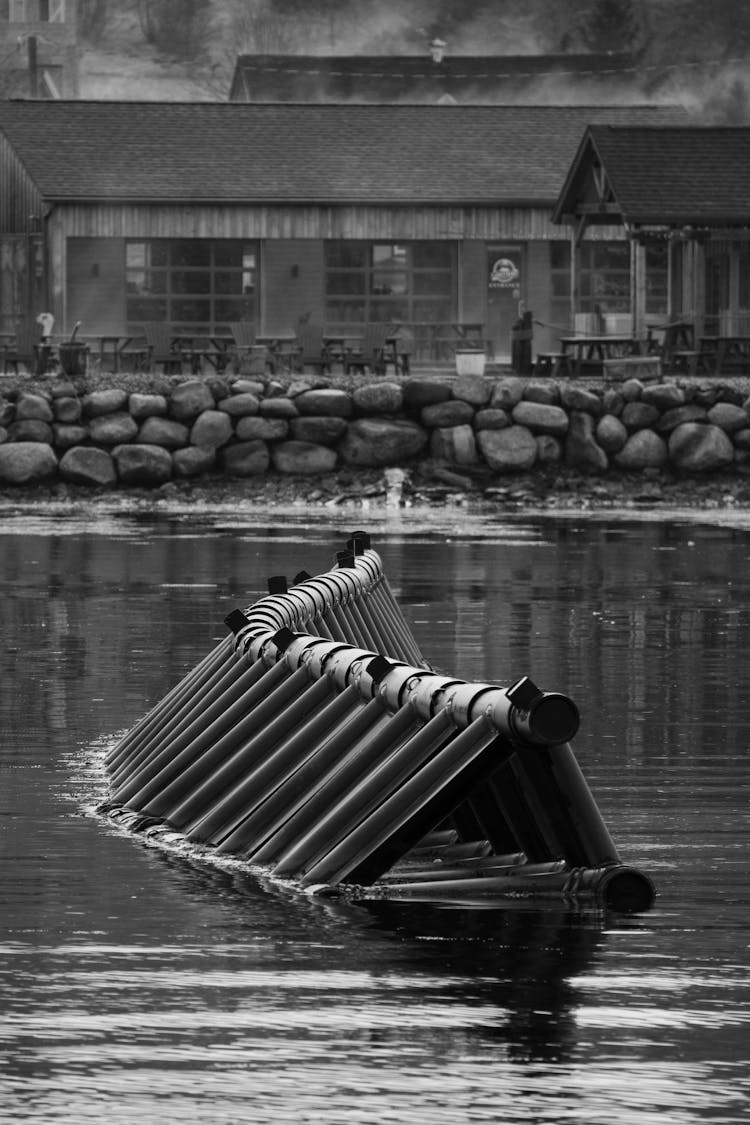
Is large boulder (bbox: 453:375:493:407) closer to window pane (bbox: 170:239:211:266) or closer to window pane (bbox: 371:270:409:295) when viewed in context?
window pane (bbox: 371:270:409:295)

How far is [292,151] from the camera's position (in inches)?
1992

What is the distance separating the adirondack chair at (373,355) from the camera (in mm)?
41844

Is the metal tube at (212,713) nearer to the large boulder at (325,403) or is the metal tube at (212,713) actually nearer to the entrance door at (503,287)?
the large boulder at (325,403)

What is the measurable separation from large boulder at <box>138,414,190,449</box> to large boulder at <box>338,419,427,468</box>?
85.2 inches

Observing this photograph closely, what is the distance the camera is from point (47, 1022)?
23.4 ft

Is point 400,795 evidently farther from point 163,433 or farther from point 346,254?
point 346,254

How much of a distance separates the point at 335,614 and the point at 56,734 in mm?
1520

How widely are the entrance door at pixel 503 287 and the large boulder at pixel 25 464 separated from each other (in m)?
16.6

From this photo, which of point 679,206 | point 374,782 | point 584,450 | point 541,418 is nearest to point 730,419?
point 584,450

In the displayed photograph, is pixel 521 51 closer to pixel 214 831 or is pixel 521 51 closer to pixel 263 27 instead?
pixel 263 27

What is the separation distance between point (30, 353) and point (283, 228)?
323 inches

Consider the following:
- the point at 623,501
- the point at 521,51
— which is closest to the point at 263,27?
the point at 521,51

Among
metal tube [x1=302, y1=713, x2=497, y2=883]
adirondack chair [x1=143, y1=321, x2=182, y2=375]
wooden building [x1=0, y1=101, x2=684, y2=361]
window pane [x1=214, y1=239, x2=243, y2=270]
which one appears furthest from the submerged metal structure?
window pane [x1=214, y1=239, x2=243, y2=270]

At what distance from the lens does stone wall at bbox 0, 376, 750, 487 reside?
35.0 m
